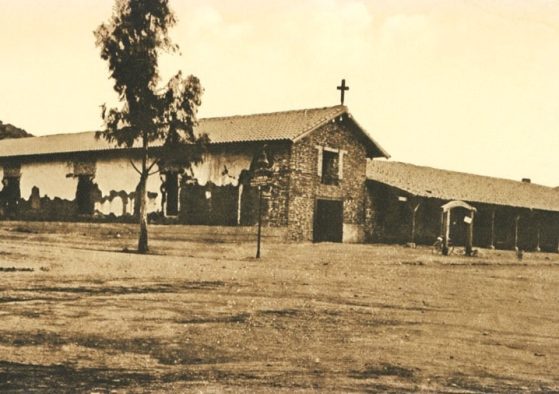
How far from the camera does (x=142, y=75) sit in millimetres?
17828

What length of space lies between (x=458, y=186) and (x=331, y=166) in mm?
9133

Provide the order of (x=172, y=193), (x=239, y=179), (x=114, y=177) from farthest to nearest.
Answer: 1. (x=114, y=177)
2. (x=172, y=193)
3. (x=239, y=179)

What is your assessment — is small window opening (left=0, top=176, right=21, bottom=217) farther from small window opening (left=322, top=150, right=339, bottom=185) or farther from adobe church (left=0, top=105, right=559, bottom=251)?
small window opening (left=322, top=150, right=339, bottom=185)

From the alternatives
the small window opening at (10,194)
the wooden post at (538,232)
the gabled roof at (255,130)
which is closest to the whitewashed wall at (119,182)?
the gabled roof at (255,130)

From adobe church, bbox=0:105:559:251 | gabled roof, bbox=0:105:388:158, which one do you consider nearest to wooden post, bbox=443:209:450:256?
adobe church, bbox=0:105:559:251

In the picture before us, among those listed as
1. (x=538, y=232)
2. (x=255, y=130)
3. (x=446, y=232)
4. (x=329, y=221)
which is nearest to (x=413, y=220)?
(x=446, y=232)

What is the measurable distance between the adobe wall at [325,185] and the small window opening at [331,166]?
25 centimetres

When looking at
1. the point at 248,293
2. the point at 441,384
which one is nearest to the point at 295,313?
the point at 248,293

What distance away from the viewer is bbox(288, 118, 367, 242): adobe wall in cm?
2386

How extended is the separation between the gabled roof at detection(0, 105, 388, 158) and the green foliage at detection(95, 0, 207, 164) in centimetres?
512

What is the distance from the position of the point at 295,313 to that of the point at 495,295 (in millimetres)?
5320

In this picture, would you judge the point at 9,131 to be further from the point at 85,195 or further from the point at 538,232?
the point at 538,232

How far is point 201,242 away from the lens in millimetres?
22531

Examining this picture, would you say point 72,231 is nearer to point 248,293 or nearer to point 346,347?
point 248,293
